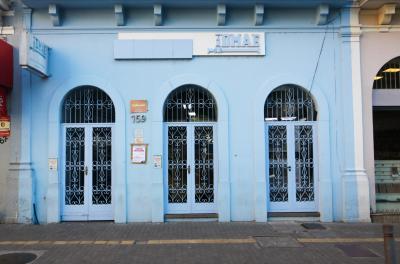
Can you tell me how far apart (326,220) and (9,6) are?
9.02 m

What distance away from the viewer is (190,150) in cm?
1047

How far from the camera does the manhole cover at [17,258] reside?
23.6 feet

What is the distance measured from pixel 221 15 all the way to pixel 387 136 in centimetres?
539

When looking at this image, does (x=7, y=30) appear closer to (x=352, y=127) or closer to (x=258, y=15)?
(x=258, y=15)

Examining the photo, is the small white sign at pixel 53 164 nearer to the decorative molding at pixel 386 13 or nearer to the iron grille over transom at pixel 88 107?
the iron grille over transom at pixel 88 107

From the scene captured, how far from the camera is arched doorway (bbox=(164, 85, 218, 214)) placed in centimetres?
1041

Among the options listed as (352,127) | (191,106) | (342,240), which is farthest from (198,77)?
(342,240)

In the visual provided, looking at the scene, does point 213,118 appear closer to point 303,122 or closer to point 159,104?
point 159,104

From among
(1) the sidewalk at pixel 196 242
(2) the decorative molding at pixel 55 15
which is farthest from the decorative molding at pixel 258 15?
(1) the sidewalk at pixel 196 242

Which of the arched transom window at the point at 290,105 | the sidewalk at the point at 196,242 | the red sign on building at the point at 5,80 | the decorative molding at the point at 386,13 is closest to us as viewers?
the sidewalk at the point at 196,242

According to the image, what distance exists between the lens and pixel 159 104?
1028 cm

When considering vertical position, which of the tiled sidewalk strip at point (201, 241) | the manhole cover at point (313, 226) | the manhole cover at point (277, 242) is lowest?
the manhole cover at point (277, 242)

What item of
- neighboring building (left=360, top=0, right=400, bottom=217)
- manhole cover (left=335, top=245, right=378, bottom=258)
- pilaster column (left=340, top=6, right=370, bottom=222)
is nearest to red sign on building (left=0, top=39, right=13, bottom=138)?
manhole cover (left=335, top=245, right=378, bottom=258)

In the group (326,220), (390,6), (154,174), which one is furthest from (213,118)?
(390,6)
